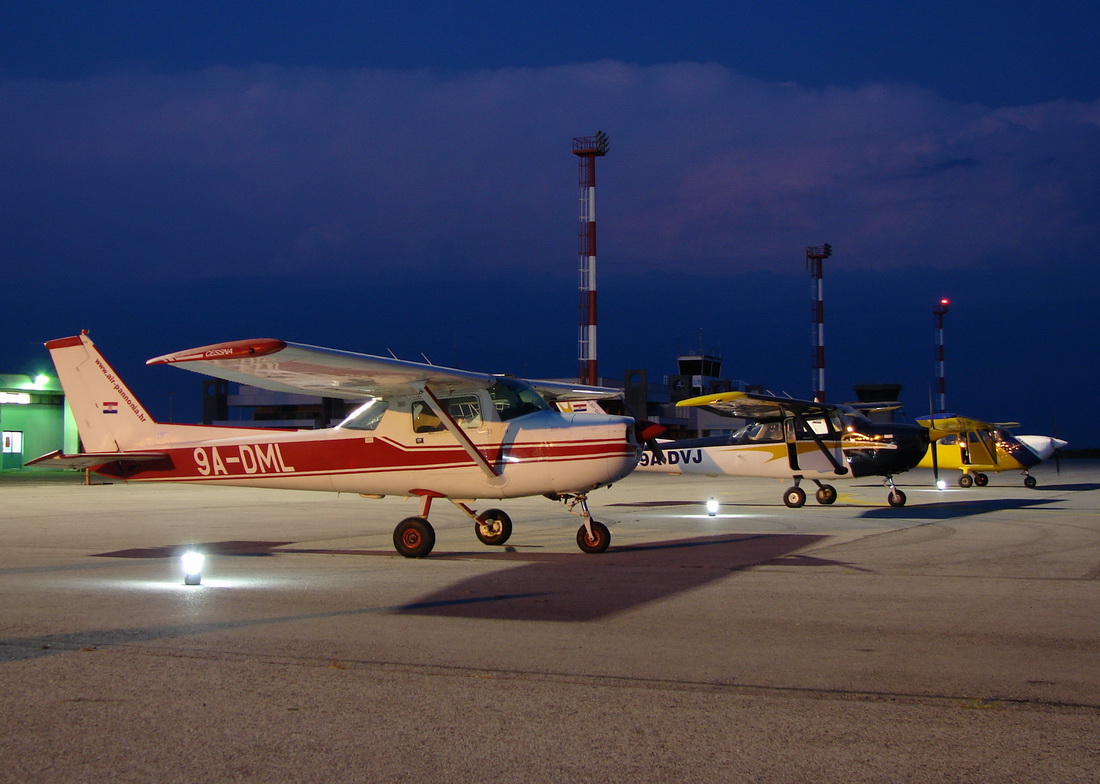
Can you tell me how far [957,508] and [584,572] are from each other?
42.8 feet

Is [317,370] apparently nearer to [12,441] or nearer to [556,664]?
[556,664]

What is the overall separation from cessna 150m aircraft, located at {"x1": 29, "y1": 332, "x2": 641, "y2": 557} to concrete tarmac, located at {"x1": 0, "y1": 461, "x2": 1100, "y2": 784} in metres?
0.89

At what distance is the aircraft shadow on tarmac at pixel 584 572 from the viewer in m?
8.07

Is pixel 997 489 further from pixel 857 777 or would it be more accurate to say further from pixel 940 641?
pixel 857 777

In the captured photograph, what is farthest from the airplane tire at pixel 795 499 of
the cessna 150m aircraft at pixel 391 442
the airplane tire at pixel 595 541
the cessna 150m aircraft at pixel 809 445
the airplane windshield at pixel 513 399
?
the airplane windshield at pixel 513 399

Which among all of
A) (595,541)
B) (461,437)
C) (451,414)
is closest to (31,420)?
(451,414)

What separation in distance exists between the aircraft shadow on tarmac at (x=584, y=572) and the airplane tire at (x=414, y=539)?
0.29m

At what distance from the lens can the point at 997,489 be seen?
2941 cm

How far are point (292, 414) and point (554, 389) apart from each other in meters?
74.0

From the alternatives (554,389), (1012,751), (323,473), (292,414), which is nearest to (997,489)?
(554,389)

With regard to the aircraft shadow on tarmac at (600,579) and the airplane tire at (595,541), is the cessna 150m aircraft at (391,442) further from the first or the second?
the aircraft shadow on tarmac at (600,579)

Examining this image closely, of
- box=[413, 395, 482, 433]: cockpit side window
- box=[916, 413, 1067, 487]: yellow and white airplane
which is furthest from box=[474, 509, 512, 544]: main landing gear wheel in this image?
box=[916, 413, 1067, 487]: yellow and white airplane

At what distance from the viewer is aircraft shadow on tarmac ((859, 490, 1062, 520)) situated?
60.3 ft

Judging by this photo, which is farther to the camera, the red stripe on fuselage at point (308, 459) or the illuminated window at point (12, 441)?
the illuminated window at point (12, 441)
